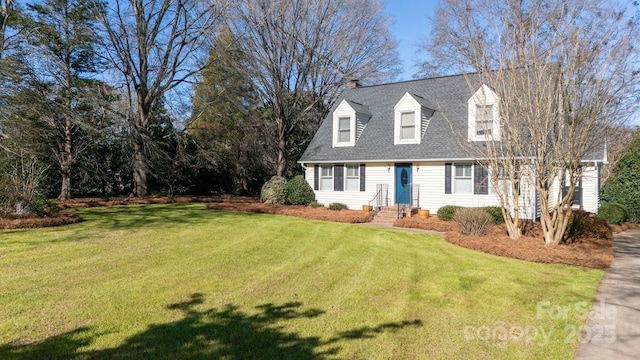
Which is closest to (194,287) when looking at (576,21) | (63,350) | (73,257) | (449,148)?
(63,350)

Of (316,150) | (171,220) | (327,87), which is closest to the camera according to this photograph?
(171,220)

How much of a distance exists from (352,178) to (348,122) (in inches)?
123

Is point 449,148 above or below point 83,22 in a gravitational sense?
below

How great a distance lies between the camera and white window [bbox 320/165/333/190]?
19.2 meters

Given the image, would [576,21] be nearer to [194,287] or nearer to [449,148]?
[449,148]

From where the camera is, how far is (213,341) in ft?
13.4

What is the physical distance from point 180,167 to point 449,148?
18.2 meters

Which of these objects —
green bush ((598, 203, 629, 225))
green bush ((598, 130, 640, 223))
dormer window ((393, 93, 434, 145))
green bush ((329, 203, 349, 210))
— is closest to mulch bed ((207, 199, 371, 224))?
green bush ((329, 203, 349, 210))

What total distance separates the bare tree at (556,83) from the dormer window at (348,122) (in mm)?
8672

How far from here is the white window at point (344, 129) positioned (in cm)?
1919

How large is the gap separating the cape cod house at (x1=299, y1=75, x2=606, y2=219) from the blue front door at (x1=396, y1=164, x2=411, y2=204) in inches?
1.8

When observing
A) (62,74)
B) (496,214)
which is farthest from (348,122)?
(62,74)

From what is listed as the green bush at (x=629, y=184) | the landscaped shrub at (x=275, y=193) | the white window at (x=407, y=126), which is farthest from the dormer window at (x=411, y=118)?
the green bush at (x=629, y=184)

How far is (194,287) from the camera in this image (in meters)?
5.84
